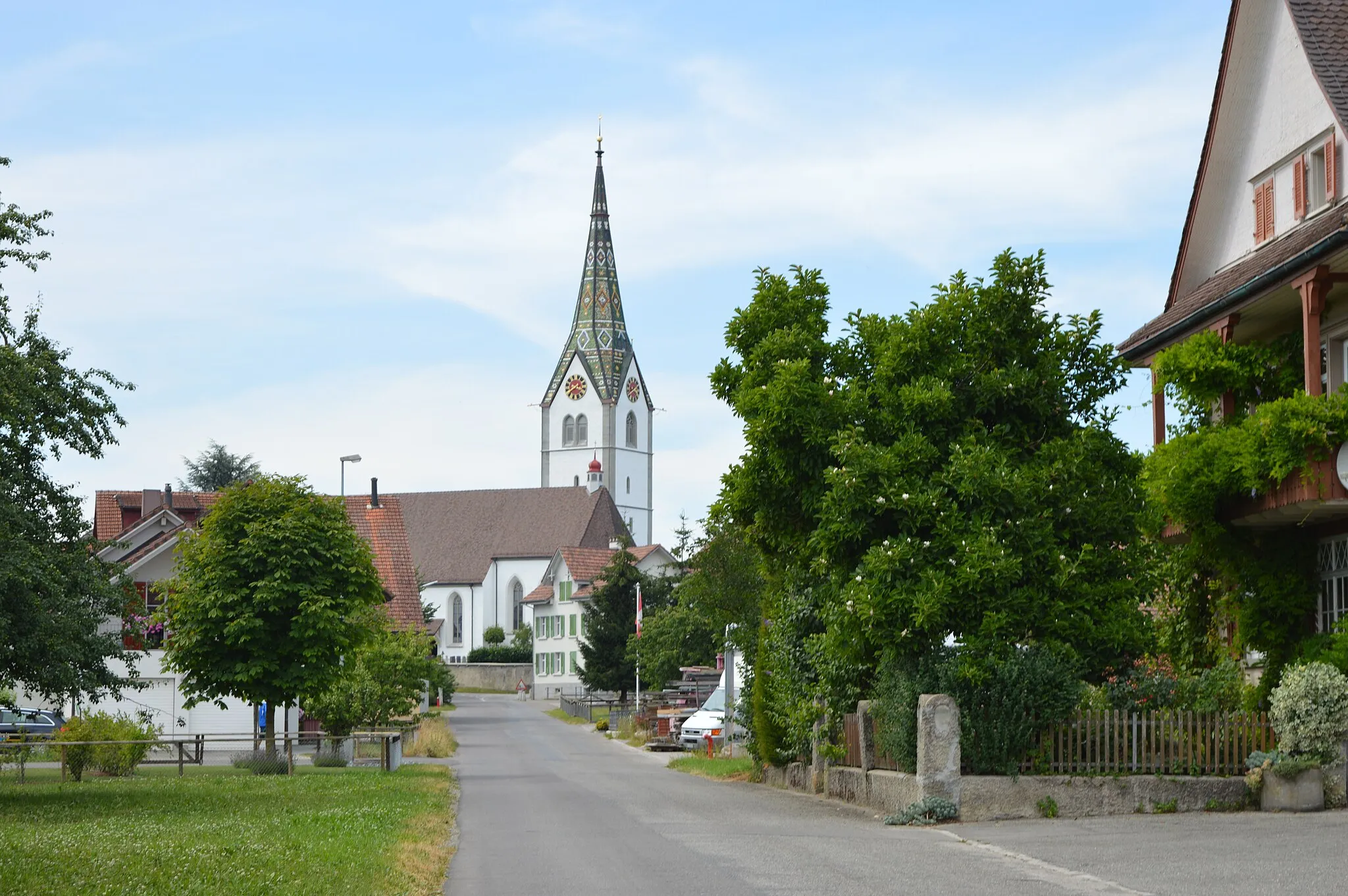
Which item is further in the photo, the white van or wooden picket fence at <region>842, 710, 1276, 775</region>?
the white van

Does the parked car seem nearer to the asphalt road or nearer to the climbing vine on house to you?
the asphalt road

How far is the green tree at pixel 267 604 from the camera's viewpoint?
29.4 meters

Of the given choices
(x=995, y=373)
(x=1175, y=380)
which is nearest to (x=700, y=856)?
(x=995, y=373)

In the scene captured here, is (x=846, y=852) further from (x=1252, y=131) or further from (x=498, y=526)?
(x=498, y=526)

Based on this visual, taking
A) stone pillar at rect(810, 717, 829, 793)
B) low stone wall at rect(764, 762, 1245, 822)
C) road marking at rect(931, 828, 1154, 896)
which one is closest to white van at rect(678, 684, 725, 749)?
stone pillar at rect(810, 717, 829, 793)

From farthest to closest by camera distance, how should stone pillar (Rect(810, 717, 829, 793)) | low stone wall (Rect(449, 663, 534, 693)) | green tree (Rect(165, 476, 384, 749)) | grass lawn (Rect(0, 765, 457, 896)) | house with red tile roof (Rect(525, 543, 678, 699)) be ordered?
low stone wall (Rect(449, 663, 534, 693)) < house with red tile roof (Rect(525, 543, 678, 699)) < green tree (Rect(165, 476, 384, 749)) < stone pillar (Rect(810, 717, 829, 793)) < grass lawn (Rect(0, 765, 457, 896))

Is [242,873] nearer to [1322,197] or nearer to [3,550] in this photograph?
[3,550]

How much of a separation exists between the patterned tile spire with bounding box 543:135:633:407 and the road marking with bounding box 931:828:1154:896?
132758 millimetres

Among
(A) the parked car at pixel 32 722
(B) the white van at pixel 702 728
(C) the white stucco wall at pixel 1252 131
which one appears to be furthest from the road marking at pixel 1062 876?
(A) the parked car at pixel 32 722

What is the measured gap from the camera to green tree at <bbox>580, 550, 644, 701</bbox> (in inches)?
2749

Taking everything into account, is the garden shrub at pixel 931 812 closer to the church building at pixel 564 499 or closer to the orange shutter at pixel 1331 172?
the orange shutter at pixel 1331 172

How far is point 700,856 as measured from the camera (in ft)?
48.6

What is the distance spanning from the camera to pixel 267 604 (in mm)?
29375

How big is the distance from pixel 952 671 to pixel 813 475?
3.19m
